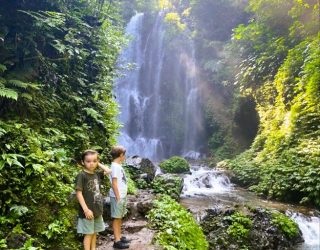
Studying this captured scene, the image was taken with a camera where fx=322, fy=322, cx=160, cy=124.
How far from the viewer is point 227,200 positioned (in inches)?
456

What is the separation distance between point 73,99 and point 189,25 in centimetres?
2546

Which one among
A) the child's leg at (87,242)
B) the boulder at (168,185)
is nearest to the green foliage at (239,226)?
the boulder at (168,185)

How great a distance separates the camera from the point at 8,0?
7039 mm

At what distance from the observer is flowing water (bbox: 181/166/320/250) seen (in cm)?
904

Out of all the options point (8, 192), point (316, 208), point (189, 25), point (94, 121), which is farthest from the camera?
point (189, 25)

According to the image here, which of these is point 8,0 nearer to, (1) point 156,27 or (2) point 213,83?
(2) point 213,83

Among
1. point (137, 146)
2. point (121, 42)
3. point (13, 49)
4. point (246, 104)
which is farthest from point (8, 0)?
point (137, 146)

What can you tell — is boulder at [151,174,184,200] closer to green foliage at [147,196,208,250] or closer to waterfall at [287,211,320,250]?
green foliage at [147,196,208,250]

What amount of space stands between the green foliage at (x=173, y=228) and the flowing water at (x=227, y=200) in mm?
1595

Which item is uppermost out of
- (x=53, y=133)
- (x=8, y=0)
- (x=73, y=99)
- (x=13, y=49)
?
(x=8, y=0)

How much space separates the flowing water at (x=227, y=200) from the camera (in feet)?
29.7

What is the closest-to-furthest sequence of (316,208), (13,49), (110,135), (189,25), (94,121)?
(13,49) → (94,121) → (110,135) → (316,208) → (189,25)

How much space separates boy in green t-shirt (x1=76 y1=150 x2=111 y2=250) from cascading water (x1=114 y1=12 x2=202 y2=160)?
20663 mm

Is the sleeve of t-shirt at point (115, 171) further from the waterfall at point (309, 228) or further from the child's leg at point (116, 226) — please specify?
the waterfall at point (309, 228)
